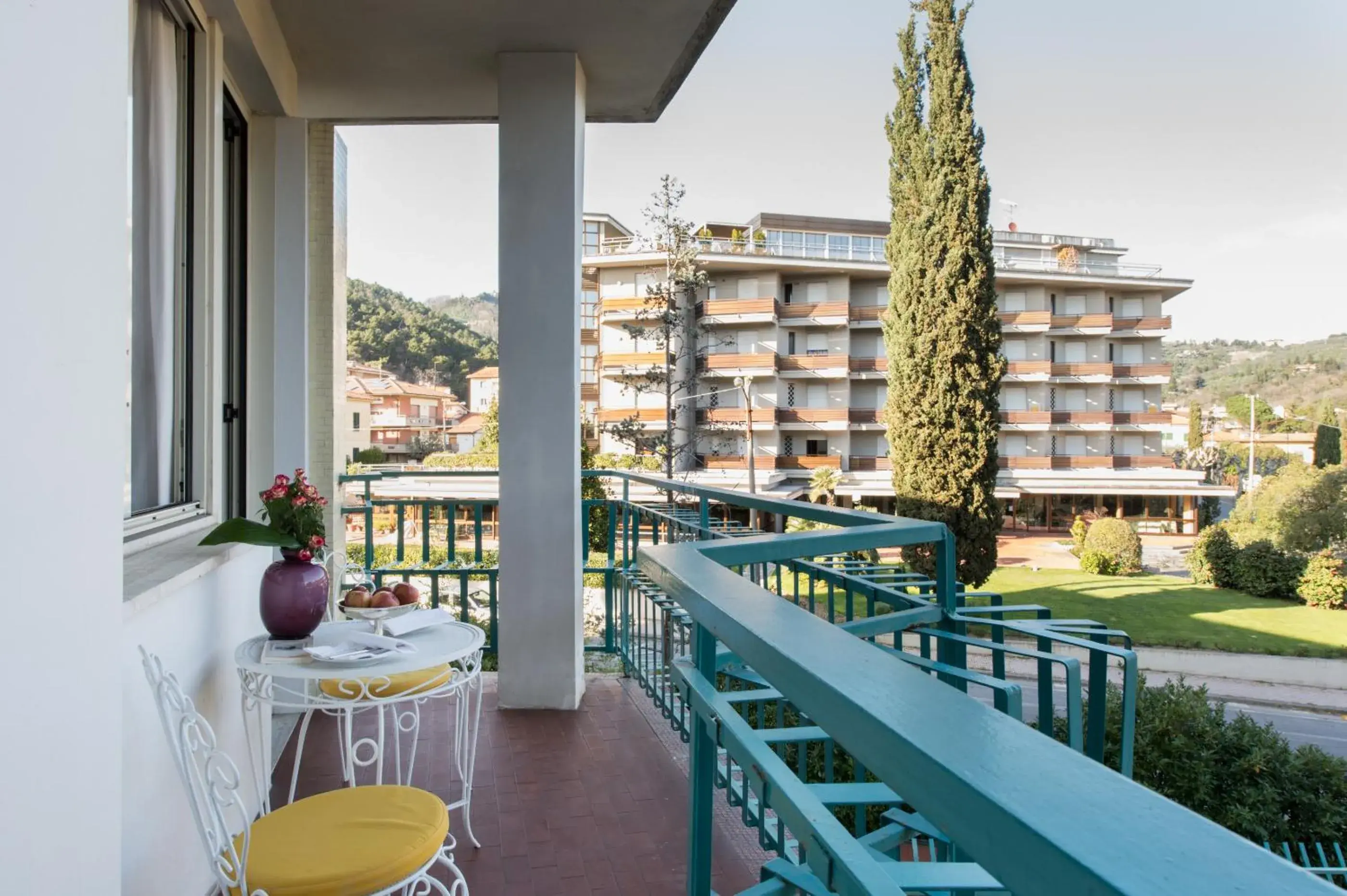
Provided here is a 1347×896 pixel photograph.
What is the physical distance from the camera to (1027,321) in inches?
1062

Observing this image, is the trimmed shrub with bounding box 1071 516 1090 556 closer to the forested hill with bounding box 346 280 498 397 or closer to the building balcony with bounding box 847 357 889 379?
the building balcony with bounding box 847 357 889 379

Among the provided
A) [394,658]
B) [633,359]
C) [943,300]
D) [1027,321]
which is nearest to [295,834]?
[394,658]

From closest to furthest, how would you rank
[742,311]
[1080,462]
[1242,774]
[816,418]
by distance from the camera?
1. [1242,774]
2. [742,311]
3. [816,418]
4. [1080,462]

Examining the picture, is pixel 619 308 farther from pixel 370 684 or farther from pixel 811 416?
pixel 370 684

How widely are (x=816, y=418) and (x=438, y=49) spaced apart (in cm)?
2254

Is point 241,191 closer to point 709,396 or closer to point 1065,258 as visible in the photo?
point 709,396

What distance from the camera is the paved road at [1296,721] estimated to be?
1059 cm

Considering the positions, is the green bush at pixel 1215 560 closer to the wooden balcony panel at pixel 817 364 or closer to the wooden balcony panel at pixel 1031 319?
the wooden balcony panel at pixel 1031 319

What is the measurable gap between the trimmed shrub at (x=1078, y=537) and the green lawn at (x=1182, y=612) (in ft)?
6.59

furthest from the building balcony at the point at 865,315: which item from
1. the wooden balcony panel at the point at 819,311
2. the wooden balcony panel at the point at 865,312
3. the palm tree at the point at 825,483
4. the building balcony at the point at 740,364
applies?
the palm tree at the point at 825,483

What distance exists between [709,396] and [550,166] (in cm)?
2061

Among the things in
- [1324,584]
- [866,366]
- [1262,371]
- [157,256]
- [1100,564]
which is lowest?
[1100,564]

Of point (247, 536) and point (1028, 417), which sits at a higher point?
point (1028, 417)

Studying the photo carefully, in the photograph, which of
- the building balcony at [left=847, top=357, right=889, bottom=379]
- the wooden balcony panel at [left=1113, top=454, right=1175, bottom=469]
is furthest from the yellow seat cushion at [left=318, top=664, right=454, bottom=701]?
the wooden balcony panel at [left=1113, top=454, right=1175, bottom=469]
